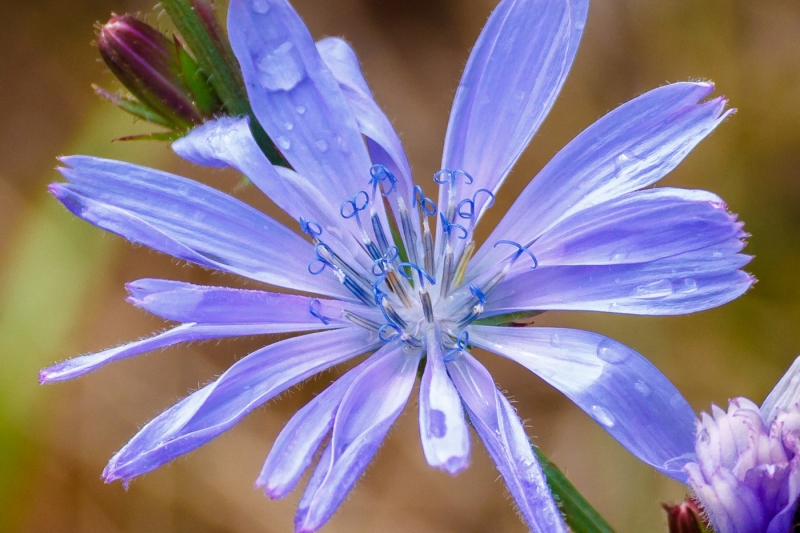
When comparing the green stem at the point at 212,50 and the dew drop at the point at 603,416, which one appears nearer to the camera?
the dew drop at the point at 603,416

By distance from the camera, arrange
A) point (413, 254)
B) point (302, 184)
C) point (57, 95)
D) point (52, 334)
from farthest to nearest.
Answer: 1. point (57, 95)
2. point (52, 334)
3. point (413, 254)
4. point (302, 184)

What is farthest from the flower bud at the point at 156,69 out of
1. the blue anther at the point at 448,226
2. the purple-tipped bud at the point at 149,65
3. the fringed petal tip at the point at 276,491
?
the fringed petal tip at the point at 276,491

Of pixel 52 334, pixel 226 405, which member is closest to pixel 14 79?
pixel 52 334

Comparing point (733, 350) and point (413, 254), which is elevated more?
point (733, 350)

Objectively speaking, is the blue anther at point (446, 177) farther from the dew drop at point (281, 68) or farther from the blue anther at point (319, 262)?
the dew drop at point (281, 68)

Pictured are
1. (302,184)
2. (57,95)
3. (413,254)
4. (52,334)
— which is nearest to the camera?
(302,184)

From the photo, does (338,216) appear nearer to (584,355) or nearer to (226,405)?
(226,405)

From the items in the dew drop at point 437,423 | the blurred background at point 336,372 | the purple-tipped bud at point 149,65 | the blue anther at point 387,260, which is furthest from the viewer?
the blurred background at point 336,372

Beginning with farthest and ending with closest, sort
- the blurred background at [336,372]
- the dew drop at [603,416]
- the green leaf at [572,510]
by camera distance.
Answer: the blurred background at [336,372] → the green leaf at [572,510] → the dew drop at [603,416]

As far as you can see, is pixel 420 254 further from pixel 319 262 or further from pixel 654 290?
pixel 654 290
